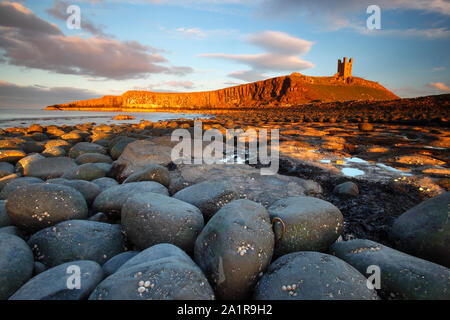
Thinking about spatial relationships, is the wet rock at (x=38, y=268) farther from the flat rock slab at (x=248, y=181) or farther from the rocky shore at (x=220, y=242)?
the flat rock slab at (x=248, y=181)

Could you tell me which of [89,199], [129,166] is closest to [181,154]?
[129,166]

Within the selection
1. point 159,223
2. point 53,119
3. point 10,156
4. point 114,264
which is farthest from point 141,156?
point 53,119

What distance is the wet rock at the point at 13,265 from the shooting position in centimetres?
156

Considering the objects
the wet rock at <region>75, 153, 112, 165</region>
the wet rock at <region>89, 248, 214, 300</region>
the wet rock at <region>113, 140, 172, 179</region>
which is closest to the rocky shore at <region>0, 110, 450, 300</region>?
the wet rock at <region>89, 248, 214, 300</region>

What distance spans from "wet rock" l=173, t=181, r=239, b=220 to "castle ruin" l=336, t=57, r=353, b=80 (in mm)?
125952

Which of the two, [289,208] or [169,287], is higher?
[289,208]

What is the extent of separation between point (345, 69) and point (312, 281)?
422 ft

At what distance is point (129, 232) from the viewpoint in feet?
7.08

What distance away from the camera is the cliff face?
298 ft

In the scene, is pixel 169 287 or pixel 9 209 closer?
pixel 169 287

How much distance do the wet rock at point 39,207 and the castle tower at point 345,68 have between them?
417ft

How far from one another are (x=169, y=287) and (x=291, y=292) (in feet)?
2.60

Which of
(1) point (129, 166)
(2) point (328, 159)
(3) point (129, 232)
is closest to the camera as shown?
(3) point (129, 232)
